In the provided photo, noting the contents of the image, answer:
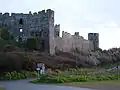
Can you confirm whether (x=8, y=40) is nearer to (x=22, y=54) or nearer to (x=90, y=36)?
(x=22, y=54)

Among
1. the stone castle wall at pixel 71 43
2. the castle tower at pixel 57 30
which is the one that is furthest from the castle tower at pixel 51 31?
the castle tower at pixel 57 30

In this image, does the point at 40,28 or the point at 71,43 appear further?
the point at 71,43

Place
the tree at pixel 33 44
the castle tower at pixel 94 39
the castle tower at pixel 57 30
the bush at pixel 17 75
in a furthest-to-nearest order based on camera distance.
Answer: the castle tower at pixel 94 39 → the castle tower at pixel 57 30 → the tree at pixel 33 44 → the bush at pixel 17 75

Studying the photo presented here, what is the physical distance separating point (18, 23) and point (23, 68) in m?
28.9

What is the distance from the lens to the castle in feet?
301

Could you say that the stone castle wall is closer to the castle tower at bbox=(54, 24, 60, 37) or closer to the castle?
the castle

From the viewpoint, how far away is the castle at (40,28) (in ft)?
301

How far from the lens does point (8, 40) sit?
89.6 metres

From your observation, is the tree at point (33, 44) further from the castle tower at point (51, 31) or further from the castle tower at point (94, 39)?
the castle tower at point (94, 39)

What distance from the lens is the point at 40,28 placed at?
3723 inches

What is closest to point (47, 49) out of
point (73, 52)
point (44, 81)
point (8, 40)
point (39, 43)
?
point (39, 43)

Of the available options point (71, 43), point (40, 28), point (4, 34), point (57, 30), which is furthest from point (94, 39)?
point (4, 34)

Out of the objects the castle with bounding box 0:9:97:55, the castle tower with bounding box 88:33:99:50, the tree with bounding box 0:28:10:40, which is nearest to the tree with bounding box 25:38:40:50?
the castle with bounding box 0:9:97:55

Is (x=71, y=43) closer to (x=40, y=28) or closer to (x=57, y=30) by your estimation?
(x=57, y=30)
